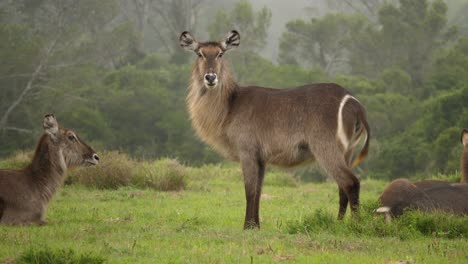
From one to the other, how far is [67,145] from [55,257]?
3.16m

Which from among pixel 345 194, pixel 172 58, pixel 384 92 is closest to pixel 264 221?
pixel 345 194

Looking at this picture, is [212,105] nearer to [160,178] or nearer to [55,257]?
[55,257]

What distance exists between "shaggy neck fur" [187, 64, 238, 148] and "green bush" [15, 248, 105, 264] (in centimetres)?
327

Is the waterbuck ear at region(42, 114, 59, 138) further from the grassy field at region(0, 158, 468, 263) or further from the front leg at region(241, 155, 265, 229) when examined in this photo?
the front leg at region(241, 155, 265, 229)

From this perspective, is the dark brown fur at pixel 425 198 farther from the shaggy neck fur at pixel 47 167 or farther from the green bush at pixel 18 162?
the green bush at pixel 18 162

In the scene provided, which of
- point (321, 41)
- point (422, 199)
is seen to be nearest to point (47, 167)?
point (422, 199)

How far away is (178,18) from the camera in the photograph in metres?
45.6

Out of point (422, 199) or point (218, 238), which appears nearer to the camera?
point (218, 238)

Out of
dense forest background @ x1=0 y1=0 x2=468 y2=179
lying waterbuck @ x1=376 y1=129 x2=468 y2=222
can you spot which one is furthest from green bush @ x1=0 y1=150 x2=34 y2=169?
dense forest background @ x1=0 y1=0 x2=468 y2=179

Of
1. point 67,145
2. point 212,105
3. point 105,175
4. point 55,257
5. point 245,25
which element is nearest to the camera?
point 55,257

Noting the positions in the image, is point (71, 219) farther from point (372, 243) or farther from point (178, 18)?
point (178, 18)

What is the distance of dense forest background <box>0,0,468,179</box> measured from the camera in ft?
86.7

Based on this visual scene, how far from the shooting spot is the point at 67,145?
807 centimetres

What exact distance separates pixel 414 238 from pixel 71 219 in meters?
3.97
